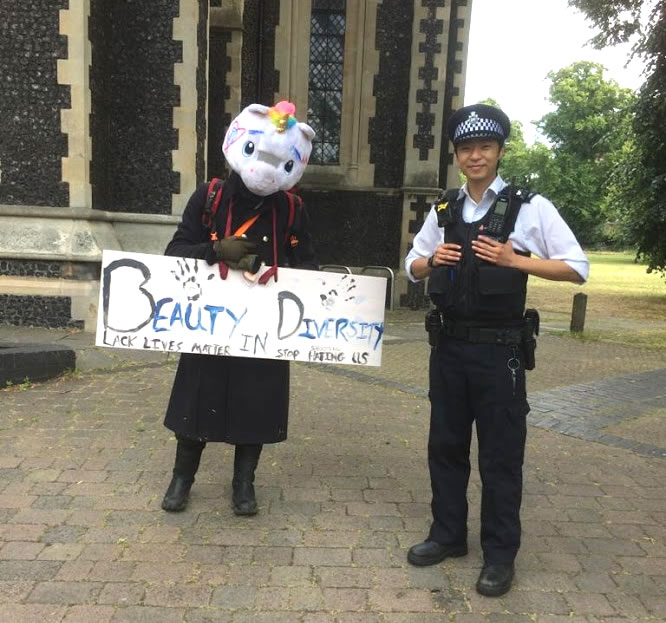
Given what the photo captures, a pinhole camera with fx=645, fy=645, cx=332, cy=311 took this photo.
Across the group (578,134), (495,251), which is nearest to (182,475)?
(495,251)

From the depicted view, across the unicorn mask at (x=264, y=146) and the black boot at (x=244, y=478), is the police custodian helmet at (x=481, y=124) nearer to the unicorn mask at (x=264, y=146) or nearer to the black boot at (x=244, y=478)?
the unicorn mask at (x=264, y=146)

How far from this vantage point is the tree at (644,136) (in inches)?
459

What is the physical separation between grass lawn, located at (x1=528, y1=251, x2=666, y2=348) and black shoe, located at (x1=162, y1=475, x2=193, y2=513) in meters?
9.18

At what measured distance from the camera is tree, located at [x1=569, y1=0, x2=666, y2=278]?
11.6 metres

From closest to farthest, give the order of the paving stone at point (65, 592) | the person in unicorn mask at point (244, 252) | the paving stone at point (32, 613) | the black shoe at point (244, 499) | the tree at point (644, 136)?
the paving stone at point (32, 613)
the paving stone at point (65, 592)
the person in unicorn mask at point (244, 252)
the black shoe at point (244, 499)
the tree at point (644, 136)

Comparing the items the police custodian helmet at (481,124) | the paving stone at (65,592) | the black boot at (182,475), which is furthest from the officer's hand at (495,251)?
the paving stone at (65,592)

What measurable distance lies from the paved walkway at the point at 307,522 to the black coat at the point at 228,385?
0.51 m

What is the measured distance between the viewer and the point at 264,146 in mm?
3123

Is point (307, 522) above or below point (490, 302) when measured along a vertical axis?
below

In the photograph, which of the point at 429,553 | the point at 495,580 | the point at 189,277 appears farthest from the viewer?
the point at 189,277

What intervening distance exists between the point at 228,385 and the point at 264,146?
4.08 ft

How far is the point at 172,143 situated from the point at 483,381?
722 cm

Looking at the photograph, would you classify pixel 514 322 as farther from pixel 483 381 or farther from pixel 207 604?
pixel 207 604

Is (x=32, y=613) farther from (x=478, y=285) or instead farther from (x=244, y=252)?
(x=478, y=285)
